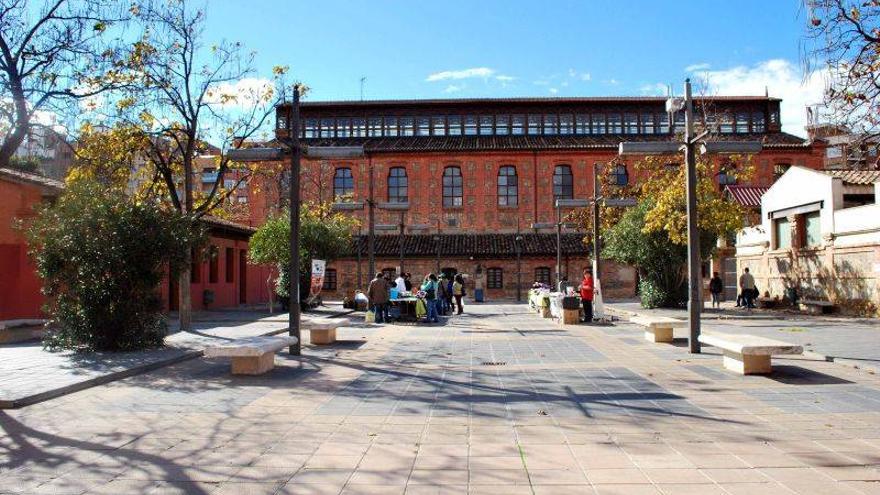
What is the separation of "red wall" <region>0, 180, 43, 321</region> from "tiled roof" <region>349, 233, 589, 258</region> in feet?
84.6

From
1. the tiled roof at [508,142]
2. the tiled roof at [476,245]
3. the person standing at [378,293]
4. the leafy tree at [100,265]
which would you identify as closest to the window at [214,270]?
the person standing at [378,293]

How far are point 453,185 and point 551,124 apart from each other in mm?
8672

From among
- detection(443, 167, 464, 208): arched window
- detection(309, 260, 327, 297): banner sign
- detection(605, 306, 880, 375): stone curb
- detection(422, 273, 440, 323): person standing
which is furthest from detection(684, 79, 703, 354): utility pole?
detection(443, 167, 464, 208): arched window

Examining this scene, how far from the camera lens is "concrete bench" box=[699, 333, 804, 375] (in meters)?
9.40

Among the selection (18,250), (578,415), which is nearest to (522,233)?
(18,250)

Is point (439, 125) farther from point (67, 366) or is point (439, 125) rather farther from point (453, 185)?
point (67, 366)

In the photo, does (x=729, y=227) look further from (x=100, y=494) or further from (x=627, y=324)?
(x=100, y=494)

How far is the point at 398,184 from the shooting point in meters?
50.1

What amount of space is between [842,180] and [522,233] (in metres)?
25.9

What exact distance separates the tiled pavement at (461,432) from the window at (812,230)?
56.3 feet

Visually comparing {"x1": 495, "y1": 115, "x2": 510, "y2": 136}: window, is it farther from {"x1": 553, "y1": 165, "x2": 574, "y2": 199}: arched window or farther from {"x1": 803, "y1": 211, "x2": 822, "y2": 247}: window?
{"x1": 803, "y1": 211, "x2": 822, "y2": 247}: window

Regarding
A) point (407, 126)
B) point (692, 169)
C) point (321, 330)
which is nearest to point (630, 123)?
point (407, 126)

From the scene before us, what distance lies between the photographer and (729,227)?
81.0 ft

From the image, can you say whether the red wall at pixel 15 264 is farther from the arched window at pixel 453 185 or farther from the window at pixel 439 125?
the window at pixel 439 125
